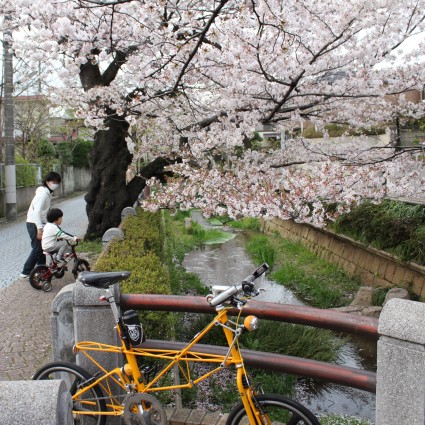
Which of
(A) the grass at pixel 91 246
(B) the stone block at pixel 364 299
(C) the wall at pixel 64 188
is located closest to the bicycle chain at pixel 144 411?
(B) the stone block at pixel 364 299

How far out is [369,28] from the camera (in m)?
7.42

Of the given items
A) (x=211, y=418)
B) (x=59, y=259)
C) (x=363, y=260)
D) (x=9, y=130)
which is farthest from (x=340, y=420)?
(x=9, y=130)

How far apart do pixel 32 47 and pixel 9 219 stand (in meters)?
9.96

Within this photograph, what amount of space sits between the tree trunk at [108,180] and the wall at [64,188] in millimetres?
7661

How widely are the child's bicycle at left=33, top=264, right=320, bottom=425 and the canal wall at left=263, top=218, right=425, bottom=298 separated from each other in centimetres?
667

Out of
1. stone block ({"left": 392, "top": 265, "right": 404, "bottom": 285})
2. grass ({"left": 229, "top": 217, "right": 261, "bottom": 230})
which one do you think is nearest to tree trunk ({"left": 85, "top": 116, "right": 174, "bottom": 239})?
stone block ({"left": 392, "top": 265, "right": 404, "bottom": 285})

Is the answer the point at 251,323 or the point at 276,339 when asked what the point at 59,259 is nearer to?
→ the point at 276,339

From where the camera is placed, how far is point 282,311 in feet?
10.1

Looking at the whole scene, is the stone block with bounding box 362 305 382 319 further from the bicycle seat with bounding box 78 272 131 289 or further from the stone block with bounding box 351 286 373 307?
the bicycle seat with bounding box 78 272 131 289

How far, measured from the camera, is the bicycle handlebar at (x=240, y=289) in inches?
115

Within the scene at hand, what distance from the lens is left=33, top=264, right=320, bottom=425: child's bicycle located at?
2926mm

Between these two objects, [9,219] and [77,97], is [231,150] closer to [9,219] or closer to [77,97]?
[77,97]

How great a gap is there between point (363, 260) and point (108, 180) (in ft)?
21.5

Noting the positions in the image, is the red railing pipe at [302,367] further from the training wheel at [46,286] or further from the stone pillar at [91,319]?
the training wheel at [46,286]
